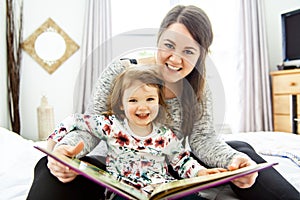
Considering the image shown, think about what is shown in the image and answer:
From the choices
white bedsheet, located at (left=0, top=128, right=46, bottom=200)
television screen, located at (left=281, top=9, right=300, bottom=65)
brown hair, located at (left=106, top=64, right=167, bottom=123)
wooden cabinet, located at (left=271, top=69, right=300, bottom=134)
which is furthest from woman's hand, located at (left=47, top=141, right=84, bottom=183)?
television screen, located at (left=281, top=9, right=300, bottom=65)

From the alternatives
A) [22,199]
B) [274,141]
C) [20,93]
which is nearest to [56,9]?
[20,93]

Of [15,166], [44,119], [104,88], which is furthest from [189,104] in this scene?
[44,119]

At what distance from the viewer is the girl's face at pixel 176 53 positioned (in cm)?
71

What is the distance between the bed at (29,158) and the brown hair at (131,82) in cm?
31

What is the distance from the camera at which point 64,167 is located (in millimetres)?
642

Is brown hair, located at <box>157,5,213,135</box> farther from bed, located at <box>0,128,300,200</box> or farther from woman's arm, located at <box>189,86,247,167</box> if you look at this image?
bed, located at <box>0,128,300,200</box>

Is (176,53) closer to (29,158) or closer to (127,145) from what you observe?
(127,145)

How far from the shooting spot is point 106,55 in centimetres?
76

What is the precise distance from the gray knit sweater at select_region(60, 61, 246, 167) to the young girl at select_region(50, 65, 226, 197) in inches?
0.5

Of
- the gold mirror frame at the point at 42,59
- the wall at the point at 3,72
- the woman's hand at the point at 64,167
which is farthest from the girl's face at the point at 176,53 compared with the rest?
the gold mirror frame at the point at 42,59

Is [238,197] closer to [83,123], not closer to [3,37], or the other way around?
[83,123]

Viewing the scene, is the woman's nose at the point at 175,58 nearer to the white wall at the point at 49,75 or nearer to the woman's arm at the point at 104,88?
the woman's arm at the point at 104,88

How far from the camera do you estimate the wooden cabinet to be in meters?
2.83

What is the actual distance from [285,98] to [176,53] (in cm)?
253
